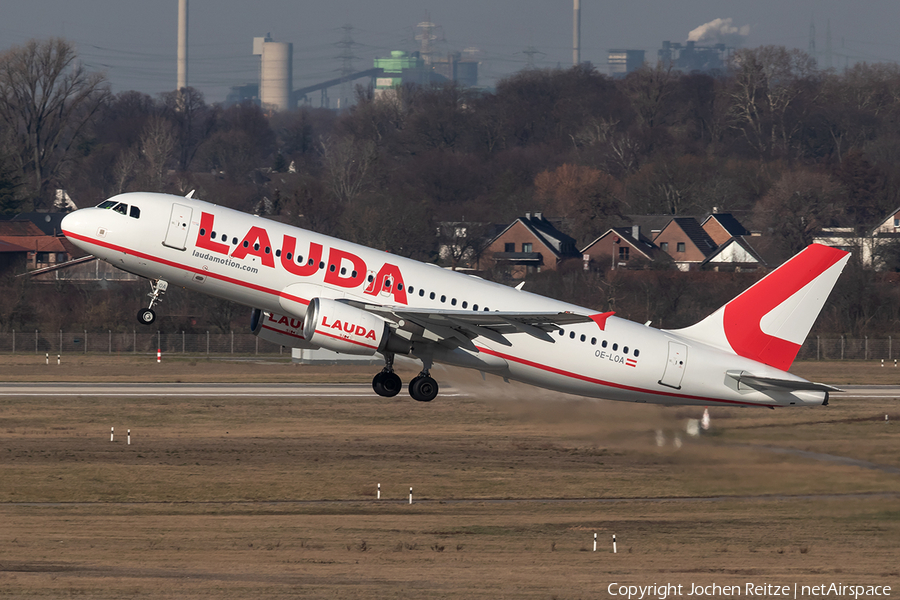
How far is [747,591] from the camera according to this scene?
38.4 metres

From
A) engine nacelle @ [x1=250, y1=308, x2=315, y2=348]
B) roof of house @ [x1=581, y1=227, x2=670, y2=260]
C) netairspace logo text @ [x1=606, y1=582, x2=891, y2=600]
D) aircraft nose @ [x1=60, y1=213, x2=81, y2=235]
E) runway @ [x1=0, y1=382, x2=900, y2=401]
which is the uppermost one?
roof of house @ [x1=581, y1=227, x2=670, y2=260]

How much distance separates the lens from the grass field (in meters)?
40.8

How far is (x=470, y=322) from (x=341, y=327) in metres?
4.65

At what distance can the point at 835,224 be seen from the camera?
150500mm

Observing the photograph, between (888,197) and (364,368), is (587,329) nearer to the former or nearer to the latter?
(364,368)

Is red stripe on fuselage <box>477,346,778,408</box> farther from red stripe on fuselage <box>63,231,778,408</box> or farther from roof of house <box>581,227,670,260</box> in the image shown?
roof of house <box>581,227,670,260</box>

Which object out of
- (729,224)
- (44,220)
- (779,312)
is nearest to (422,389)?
(779,312)

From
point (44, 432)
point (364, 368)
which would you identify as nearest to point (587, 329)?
point (44, 432)

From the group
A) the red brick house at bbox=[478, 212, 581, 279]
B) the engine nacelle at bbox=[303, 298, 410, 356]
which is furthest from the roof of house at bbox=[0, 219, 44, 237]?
the engine nacelle at bbox=[303, 298, 410, 356]

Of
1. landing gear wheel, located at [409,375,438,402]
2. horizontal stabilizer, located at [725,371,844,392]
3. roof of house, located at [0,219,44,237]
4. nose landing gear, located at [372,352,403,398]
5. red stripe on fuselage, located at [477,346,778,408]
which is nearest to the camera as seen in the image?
red stripe on fuselage, located at [477,346,778,408]

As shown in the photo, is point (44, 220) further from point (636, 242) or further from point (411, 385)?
point (411, 385)

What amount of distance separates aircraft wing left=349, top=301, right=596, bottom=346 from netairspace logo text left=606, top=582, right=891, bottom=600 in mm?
9433

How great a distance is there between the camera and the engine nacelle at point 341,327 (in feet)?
131

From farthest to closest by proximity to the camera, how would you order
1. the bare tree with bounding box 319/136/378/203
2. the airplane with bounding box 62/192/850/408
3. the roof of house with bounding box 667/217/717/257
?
the bare tree with bounding box 319/136/378/203, the roof of house with bounding box 667/217/717/257, the airplane with bounding box 62/192/850/408
